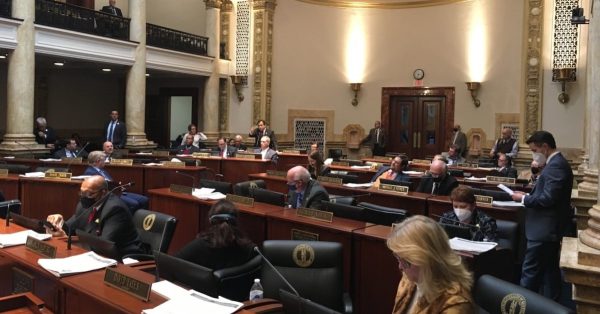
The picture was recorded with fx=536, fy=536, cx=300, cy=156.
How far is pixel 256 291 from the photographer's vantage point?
10.3 feet

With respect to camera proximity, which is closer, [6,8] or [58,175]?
[58,175]

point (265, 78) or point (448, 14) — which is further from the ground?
Result: point (448, 14)

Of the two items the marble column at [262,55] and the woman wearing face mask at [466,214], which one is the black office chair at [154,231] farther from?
the marble column at [262,55]

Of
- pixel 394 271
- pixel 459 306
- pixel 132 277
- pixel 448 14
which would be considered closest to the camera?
pixel 459 306

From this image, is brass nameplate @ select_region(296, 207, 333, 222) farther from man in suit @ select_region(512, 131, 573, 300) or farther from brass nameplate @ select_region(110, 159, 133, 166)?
brass nameplate @ select_region(110, 159, 133, 166)

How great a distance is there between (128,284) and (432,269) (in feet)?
4.60

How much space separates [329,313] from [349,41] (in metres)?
13.3

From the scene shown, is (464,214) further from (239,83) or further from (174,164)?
(239,83)

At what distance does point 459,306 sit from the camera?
189 centimetres

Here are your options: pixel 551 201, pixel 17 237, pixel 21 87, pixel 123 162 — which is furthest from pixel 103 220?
pixel 21 87

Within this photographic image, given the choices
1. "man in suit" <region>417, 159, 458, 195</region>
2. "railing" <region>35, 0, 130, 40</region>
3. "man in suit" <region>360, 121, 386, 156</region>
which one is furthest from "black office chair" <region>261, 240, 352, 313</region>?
"man in suit" <region>360, 121, 386, 156</region>

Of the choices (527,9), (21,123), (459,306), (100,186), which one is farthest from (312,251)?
(527,9)

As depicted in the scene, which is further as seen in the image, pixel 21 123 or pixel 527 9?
pixel 527 9

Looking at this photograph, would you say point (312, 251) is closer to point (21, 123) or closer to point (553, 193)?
point (553, 193)
